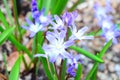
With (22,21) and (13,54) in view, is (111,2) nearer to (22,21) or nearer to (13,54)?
(22,21)

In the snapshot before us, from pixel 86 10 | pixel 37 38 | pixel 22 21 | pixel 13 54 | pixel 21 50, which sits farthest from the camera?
pixel 86 10

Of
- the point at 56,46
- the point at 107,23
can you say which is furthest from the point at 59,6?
the point at 56,46

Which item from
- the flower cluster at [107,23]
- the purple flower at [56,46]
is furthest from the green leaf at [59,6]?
the purple flower at [56,46]

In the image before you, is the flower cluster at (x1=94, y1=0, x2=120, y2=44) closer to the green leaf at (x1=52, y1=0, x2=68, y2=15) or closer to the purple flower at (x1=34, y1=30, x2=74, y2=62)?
the green leaf at (x1=52, y1=0, x2=68, y2=15)

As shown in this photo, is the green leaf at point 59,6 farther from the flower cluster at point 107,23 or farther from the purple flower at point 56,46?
the purple flower at point 56,46

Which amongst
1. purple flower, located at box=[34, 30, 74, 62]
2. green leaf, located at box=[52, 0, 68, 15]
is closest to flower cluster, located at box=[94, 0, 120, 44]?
green leaf, located at box=[52, 0, 68, 15]

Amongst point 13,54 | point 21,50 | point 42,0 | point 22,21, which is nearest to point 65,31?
point 42,0
